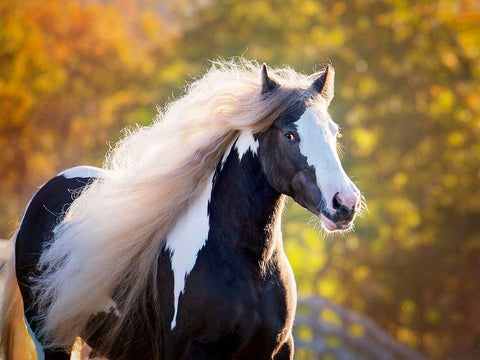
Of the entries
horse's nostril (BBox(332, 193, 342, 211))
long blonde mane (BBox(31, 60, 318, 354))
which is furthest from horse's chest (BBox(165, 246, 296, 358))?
horse's nostril (BBox(332, 193, 342, 211))

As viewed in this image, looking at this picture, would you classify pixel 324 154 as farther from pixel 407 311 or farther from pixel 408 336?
pixel 408 336

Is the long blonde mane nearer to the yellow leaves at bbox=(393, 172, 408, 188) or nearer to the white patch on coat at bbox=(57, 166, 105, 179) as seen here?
the white patch on coat at bbox=(57, 166, 105, 179)

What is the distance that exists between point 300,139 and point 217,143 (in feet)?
2.30

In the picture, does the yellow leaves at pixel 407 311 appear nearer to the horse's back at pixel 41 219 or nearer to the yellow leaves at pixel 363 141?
the yellow leaves at pixel 363 141

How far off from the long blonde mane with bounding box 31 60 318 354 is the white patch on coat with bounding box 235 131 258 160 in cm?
5

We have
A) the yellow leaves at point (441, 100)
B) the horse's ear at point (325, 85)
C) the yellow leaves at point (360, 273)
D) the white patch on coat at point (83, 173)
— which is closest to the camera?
the horse's ear at point (325, 85)

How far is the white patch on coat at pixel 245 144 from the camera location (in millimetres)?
4570

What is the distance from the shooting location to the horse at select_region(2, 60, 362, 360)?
14.3 ft

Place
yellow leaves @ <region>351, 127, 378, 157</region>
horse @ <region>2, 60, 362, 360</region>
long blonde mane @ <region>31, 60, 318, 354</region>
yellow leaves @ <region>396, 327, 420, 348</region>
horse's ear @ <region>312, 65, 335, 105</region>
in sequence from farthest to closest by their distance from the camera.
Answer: yellow leaves @ <region>351, 127, 378, 157</region>, yellow leaves @ <region>396, 327, 420, 348</region>, long blonde mane @ <region>31, 60, 318, 354</region>, horse's ear @ <region>312, 65, 335, 105</region>, horse @ <region>2, 60, 362, 360</region>

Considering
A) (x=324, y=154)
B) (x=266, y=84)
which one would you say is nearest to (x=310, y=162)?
(x=324, y=154)

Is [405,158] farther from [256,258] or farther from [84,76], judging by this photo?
[256,258]

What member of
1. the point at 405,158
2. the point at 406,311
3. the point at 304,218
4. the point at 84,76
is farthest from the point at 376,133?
the point at 84,76

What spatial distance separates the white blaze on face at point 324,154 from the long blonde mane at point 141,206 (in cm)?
37

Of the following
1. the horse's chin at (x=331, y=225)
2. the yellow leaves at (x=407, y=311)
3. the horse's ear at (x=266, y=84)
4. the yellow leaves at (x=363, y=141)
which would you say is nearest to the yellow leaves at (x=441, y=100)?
the yellow leaves at (x=363, y=141)
